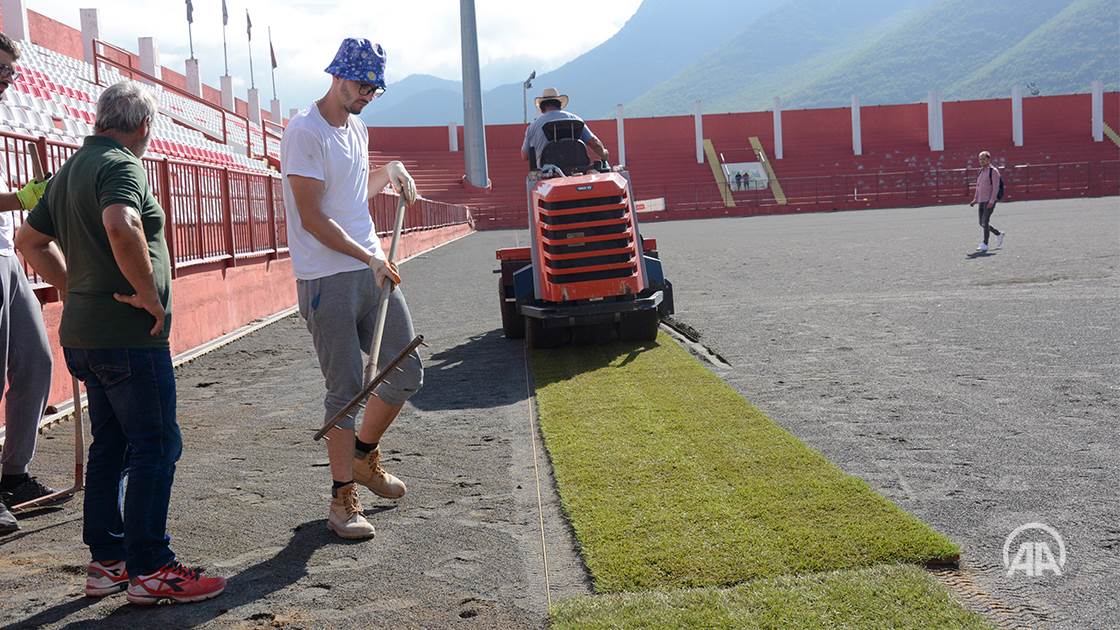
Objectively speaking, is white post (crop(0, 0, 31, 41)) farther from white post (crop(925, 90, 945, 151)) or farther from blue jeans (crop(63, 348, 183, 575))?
white post (crop(925, 90, 945, 151))

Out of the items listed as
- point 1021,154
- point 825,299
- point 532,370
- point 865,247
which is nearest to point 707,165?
point 1021,154

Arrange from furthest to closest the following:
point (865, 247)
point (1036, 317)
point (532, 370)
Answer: point (865, 247)
point (1036, 317)
point (532, 370)

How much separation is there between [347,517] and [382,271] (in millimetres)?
983

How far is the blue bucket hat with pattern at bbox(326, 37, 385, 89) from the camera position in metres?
4.15

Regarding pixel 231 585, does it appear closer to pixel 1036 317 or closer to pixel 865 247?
pixel 1036 317

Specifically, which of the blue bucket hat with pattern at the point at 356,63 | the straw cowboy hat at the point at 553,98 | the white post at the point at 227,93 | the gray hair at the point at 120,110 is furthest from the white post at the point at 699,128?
the gray hair at the point at 120,110

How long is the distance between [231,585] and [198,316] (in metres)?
7.13

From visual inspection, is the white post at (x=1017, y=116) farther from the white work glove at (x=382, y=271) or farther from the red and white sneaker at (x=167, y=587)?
the red and white sneaker at (x=167, y=587)

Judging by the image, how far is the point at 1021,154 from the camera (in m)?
56.4

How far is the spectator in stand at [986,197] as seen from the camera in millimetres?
17781

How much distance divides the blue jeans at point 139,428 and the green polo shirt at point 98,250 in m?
0.06

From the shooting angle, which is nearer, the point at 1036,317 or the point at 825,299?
the point at 1036,317

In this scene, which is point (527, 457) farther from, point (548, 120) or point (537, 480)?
point (548, 120)

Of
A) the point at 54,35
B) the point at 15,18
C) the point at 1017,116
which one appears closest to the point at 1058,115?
the point at 1017,116
